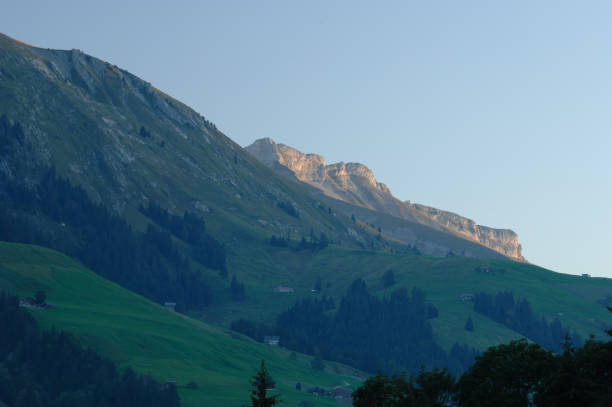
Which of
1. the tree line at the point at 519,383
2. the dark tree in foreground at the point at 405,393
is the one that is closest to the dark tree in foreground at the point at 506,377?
the tree line at the point at 519,383

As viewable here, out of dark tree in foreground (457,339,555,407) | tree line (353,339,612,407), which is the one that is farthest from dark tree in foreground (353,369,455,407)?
dark tree in foreground (457,339,555,407)

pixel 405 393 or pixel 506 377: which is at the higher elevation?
pixel 506 377

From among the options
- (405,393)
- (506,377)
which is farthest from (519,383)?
(405,393)

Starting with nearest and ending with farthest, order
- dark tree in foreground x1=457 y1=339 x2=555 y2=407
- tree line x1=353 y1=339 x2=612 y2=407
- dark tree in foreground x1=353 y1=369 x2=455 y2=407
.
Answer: tree line x1=353 y1=339 x2=612 y2=407 → dark tree in foreground x1=457 y1=339 x2=555 y2=407 → dark tree in foreground x1=353 y1=369 x2=455 y2=407

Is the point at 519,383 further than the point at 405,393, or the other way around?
the point at 405,393

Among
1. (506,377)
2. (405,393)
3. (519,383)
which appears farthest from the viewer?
(405,393)

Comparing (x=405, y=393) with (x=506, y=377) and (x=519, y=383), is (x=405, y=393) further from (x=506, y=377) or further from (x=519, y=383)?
(x=519, y=383)

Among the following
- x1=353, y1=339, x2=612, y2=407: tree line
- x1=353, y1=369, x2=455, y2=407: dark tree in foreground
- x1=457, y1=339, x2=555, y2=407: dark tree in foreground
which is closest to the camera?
x1=353, y1=339, x2=612, y2=407: tree line

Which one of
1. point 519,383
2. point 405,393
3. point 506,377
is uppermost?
point 506,377

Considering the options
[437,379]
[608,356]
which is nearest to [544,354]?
[437,379]

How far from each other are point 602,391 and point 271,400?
23.6 m

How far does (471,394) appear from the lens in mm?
76875

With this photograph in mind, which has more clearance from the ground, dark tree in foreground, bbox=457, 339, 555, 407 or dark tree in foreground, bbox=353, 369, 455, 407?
dark tree in foreground, bbox=457, 339, 555, 407

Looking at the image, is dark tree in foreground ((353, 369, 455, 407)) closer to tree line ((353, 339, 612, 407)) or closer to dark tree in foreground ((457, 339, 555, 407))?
tree line ((353, 339, 612, 407))
